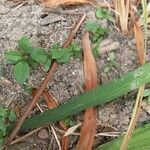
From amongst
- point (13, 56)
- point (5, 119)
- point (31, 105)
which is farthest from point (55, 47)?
point (5, 119)

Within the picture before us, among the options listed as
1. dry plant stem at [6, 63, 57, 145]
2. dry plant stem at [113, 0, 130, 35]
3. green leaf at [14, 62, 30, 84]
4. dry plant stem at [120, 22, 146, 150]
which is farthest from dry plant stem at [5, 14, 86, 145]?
dry plant stem at [120, 22, 146, 150]

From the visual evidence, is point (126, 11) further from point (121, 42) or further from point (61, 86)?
point (61, 86)

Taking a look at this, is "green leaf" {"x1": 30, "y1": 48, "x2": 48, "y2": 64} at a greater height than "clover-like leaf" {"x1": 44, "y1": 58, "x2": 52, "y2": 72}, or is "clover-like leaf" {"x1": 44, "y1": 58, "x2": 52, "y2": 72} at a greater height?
"green leaf" {"x1": 30, "y1": 48, "x2": 48, "y2": 64}

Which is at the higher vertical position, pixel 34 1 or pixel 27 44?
pixel 34 1

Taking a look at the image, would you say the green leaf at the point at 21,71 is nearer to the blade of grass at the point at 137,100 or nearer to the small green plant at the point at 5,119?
the small green plant at the point at 5,119

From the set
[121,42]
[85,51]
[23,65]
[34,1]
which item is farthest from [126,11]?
[23,65]

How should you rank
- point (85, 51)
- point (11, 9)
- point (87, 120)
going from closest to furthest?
1. point (87, 120)
2. point (85, 51)
3. point (11, 9)

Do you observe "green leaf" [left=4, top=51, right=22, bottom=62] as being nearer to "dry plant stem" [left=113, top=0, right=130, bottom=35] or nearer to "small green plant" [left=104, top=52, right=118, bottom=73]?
"small green plant" [left=104, top=52, right=118, bottom=73]
